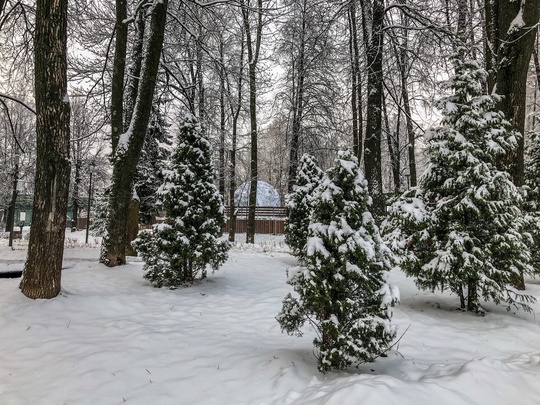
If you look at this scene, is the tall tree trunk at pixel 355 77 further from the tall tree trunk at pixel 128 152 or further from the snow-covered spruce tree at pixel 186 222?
the tall tree trunk at pixel 128 152

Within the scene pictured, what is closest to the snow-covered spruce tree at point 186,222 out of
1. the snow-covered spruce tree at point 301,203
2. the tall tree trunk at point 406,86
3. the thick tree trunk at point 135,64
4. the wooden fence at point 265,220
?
the snow-covered spruce tree at point 301,203

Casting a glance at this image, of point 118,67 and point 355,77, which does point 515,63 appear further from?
point 118,67

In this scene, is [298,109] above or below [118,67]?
above

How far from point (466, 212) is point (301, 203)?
4501mm

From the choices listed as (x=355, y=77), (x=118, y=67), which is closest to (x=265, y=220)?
(x=355, y=77)

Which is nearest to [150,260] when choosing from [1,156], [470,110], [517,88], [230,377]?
[230,377]

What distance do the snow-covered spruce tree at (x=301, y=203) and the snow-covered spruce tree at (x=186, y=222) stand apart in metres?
2.91

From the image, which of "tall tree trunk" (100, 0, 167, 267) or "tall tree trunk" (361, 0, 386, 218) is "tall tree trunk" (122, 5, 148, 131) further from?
"tall tree trunk" (361, 0, 386, 218)

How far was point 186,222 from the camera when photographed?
6051 millimetres

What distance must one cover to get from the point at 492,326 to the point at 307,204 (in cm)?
509

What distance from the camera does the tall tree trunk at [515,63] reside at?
5.76 meters

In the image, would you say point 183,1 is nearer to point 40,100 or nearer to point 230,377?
point 40,100

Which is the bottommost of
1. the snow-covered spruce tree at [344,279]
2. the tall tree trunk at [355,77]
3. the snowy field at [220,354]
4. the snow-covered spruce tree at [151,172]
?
the snowy field at [220,354]

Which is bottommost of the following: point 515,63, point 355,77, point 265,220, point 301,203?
point 265,220
